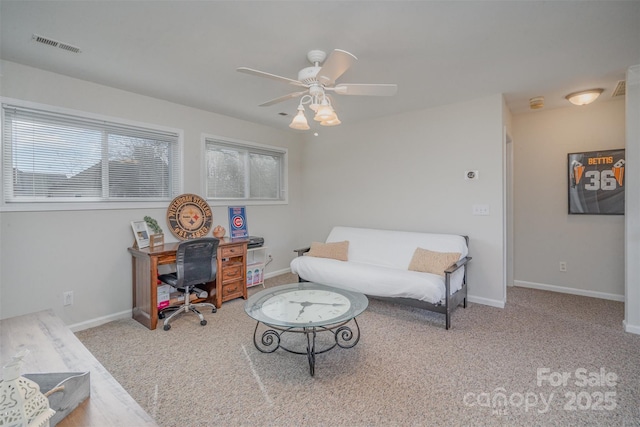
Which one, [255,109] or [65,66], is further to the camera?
[255,109]

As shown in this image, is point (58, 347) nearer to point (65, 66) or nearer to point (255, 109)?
point (65, 66)

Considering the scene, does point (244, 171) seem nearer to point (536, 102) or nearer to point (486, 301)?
point (486, 301)

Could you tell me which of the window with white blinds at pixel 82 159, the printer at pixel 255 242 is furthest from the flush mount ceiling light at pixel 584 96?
the window with white blinds at pixel 82 159

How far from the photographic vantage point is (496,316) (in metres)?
3.13

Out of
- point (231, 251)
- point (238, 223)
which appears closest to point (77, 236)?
point (231, 251)

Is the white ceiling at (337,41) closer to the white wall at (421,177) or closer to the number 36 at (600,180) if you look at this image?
the white wall at (421,177)

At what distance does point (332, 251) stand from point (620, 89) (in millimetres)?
3662

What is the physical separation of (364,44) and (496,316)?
3.00 m

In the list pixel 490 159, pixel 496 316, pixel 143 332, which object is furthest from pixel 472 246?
pixel 143 332

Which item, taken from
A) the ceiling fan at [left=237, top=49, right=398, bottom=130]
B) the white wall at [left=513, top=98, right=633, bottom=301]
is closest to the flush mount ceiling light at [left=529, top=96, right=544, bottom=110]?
the white wall at [left=513, top=98, right=633, bottom=301]

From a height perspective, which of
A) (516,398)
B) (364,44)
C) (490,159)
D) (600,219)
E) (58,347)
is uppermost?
(364,44)

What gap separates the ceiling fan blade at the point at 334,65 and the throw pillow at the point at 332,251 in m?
2.27

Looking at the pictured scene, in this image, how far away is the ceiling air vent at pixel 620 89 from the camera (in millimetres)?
2944

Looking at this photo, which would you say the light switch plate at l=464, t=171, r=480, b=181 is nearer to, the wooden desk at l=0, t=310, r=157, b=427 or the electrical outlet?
the wooden desk at l=0, t=310, r=157, b=427
